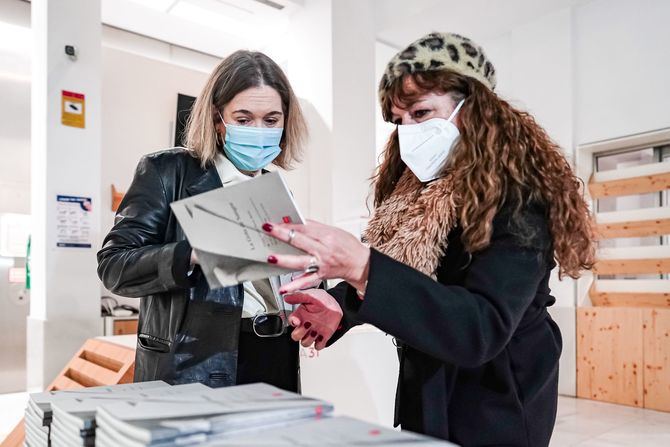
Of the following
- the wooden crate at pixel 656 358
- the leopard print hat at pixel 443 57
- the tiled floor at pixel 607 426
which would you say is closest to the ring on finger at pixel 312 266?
the leopard print hat at pixel 443 57

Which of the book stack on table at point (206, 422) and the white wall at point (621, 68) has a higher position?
the white wall at point (621, 68)

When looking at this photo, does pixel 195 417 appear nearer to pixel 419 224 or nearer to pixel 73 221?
pixel 419 224

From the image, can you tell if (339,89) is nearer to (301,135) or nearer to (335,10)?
(335,10)

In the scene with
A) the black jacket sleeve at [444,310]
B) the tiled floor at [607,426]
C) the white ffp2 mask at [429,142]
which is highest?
the white ffp2 mask at [429,142]

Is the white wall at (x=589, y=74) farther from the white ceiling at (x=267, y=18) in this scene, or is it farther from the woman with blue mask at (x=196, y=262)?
the woman with blue mask at (x=196, y=262)

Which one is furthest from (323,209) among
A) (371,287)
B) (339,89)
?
(371,287)

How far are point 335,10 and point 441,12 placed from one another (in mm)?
1182

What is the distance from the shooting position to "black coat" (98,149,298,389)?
4.42 feet

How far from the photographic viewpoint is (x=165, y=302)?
4.61ft

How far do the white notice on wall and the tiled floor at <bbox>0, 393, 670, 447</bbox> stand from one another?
4.43 feet

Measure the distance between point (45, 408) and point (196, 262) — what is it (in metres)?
0.41

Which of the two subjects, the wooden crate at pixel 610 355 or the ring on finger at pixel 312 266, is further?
the wooden crate at pixel 610 355

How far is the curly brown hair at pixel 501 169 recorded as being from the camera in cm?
108

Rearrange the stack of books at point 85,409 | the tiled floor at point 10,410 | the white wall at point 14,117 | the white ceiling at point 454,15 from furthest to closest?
the white ceiling at point 454,15 → the white wall at point 14,117 → the tiled floor at point 10,410 → the stack of books at point 85,409
